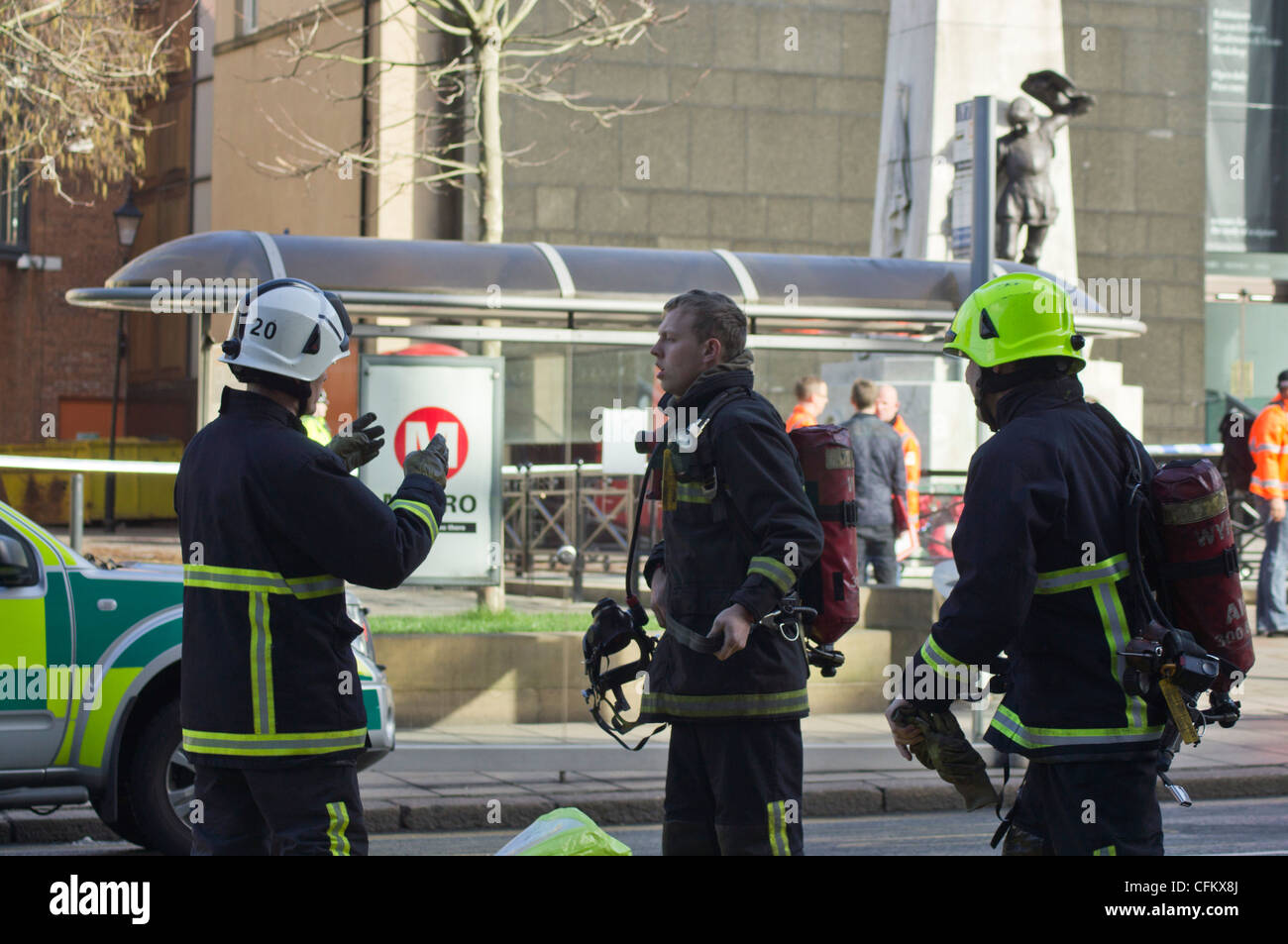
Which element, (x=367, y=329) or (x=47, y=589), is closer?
(x=47, y=589)

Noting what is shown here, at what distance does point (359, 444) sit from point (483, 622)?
652 cm

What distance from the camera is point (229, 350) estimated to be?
4.04 m

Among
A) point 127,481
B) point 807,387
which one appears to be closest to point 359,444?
point 807,387

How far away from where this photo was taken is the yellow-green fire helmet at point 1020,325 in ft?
12.7

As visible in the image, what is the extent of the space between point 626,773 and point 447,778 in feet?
3.05

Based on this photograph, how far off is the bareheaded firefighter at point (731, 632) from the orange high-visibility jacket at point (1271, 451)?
1083cm

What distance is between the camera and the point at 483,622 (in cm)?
1070

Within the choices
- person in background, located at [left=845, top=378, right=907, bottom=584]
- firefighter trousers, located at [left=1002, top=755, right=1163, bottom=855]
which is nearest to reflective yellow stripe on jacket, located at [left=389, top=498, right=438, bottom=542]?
firefighter trousers, located at [left=1002, top=755, right=1163, bottom=855]

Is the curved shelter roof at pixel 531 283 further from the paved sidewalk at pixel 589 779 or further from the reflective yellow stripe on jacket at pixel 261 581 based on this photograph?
the reflective yellow stripe on jacket at pixel 261 581

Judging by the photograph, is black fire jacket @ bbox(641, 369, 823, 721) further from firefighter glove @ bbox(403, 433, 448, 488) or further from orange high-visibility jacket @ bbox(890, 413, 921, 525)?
orange high-visibility jacket @ bbox(890, 413, 921, 525)

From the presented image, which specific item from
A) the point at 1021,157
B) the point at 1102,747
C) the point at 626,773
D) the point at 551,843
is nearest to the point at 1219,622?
the point at 1102,747

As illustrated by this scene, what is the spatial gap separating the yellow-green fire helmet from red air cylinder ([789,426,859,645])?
87cm

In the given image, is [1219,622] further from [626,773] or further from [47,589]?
[626,773]
